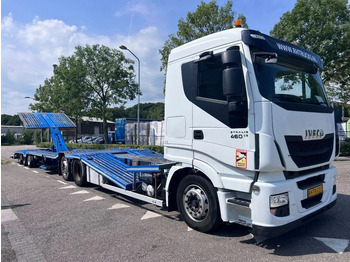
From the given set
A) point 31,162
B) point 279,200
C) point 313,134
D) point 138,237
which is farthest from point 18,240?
point 31,162

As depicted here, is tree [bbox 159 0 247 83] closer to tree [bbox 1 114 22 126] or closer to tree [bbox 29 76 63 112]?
tree [bbox 29 76 63 112]

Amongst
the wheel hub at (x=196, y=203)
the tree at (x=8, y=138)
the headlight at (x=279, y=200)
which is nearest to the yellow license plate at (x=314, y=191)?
the headlight at (x=279, y=200)

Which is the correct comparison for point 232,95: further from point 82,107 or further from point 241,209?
point 82,107

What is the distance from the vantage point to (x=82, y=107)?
2667 cm

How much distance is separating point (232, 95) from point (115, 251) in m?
2.66

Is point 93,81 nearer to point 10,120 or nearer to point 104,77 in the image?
point 104,77

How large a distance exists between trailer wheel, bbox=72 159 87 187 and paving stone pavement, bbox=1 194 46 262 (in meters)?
2.13

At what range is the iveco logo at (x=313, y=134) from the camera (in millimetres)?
3737

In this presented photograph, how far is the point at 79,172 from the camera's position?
8.09 meters

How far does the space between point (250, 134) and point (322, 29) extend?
47.6 feet

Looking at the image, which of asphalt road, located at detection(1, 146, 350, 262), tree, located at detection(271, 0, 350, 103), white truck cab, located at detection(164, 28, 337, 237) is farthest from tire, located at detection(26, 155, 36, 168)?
tree, located at detection(271, 0, 350, 103)

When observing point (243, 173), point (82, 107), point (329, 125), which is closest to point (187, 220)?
point (243, 173)

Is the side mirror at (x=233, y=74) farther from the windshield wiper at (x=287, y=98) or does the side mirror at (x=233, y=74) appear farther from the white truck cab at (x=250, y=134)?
the windshield wiper at (x=287, y=98)

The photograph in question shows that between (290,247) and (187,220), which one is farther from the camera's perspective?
(187,220)
